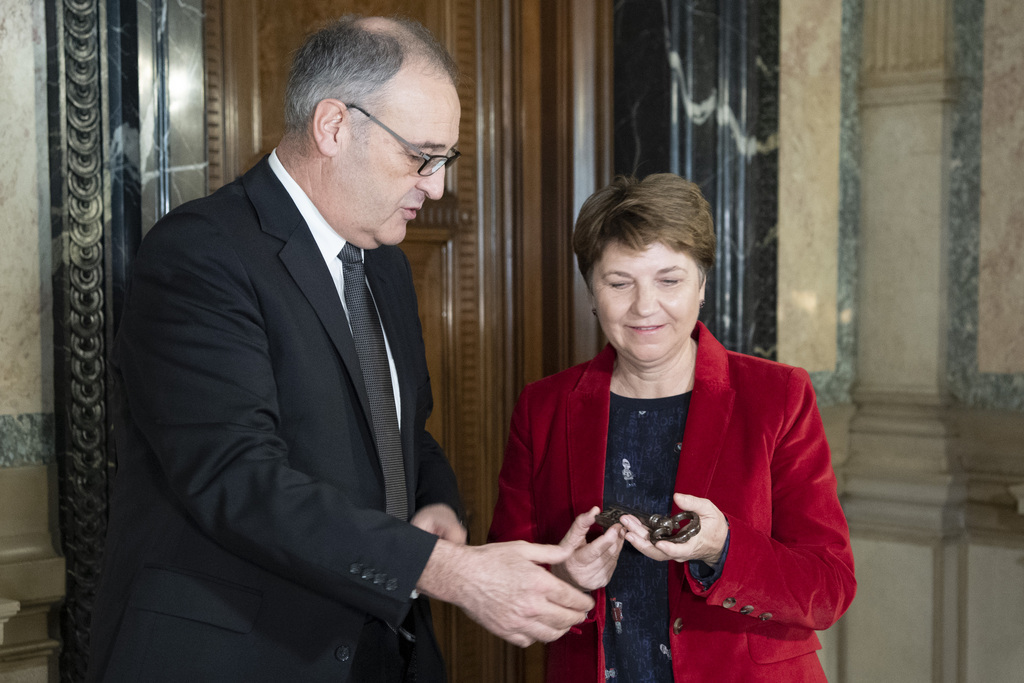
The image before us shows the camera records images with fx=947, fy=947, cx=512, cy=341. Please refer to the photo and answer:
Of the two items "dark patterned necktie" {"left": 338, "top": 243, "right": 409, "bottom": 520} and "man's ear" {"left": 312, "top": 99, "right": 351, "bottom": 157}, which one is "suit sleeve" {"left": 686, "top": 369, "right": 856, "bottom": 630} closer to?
"dark patterned necktie" {"left": 338, "top": 243, "right": 409, "bottom": 520}

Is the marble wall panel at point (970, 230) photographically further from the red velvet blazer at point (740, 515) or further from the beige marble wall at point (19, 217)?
the beige marble wall at point (19, 217)

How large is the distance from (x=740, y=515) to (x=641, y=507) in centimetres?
21

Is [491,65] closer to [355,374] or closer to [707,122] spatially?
[707,122]

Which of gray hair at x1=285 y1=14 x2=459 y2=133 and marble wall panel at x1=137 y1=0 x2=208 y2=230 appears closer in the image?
gray hair at x1=285 y1=14 x2=459 y2=133

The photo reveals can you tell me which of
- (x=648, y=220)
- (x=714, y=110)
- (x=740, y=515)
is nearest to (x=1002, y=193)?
(x=714, y=110)

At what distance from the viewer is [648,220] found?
6.66ft

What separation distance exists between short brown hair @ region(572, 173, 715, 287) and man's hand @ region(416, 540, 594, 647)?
729 mm

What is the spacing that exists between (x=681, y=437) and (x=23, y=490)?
5.36 ft

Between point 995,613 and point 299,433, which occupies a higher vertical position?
point 299,433

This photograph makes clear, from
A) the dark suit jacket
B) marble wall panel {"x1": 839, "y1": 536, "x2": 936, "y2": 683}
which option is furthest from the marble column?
the dark suit jacket

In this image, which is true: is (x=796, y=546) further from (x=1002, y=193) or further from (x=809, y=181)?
(x=1002, y=193)

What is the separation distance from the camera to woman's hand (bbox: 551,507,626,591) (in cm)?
181

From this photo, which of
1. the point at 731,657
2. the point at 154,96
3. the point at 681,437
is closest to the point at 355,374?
A: the point at 681,437

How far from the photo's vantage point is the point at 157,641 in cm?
163
